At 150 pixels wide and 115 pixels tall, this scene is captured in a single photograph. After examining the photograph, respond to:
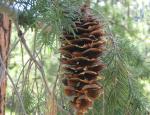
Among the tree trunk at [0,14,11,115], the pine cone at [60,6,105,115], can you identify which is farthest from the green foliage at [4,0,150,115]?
the tree trunk at [0,14,11,115]

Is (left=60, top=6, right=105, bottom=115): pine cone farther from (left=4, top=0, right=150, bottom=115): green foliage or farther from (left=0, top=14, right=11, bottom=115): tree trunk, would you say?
(left=0, top=14, right=11, bottom=115): tree trunk

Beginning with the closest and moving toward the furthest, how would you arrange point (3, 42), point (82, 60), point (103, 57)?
1. point (82, 60)
2. point (103, 57)
3. point (3, 42)

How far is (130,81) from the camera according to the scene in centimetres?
109

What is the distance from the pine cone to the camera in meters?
0.89

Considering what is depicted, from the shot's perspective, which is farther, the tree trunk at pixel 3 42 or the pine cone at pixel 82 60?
the tree trunk at pixel 3 42

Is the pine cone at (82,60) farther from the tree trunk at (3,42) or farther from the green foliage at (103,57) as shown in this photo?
the tree trunk at (3,42)

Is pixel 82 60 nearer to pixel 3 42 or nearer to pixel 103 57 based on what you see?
pixel 103 57

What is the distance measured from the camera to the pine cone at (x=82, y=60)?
35.2 inches

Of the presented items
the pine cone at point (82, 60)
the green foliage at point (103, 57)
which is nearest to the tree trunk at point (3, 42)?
the green foliage at point (103, 57)

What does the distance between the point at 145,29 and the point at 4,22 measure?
1.95 m

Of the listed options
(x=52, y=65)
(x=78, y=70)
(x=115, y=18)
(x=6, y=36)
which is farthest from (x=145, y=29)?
(x=78, y=70)

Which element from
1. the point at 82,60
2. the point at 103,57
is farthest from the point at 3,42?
the point at 82,60

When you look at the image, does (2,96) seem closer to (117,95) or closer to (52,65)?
(117,95)

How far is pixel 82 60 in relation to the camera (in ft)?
2.95
